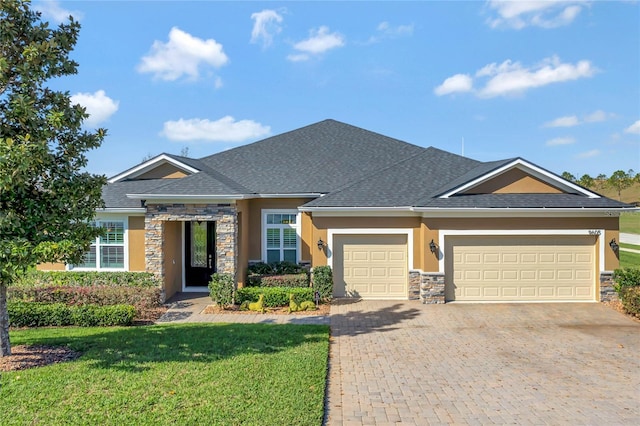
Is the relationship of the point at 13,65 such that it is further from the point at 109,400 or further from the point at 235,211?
the point at 235,211

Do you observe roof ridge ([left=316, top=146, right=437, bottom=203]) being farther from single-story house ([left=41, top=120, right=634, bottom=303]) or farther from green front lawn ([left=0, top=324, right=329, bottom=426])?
green front lawn ([left=0, top=324, right=329, bottom=426])

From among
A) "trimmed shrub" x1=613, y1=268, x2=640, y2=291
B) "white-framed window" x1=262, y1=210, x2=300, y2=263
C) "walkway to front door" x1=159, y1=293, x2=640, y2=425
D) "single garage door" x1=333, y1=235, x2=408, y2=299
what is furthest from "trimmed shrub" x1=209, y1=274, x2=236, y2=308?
"trimmed shrub" x1=613, y1=268, x2=640, y2=291

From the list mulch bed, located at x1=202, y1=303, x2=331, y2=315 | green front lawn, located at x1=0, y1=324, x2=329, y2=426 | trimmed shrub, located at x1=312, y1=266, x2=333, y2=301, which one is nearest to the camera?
green front lawn, located at x1=0, y1=324, x2=329, y2=426

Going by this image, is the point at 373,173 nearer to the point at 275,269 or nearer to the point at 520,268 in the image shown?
the point at 275,269

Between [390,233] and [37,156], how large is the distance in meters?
10.3

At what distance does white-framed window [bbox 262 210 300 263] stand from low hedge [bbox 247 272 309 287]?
165 centimetres

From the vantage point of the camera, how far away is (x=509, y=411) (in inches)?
242

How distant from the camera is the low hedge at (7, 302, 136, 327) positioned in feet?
35.2

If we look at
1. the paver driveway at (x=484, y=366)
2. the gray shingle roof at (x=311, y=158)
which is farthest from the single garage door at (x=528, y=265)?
the gray shingle roof at (x=311, y=158)

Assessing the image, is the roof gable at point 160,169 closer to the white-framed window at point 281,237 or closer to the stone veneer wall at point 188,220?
the stone veneer wall at point 188,220

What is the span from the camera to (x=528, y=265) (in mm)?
13547

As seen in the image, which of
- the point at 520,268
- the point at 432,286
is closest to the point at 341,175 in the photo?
the point at 432,286

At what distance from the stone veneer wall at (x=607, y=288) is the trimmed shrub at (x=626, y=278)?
0.14 meters

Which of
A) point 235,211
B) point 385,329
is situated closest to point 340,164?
point 235,211
